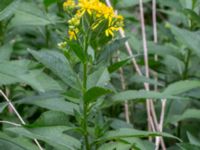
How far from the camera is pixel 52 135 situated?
4.98ft

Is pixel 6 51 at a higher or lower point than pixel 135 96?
higher

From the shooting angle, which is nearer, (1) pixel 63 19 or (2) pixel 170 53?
(1) pixel 63 19

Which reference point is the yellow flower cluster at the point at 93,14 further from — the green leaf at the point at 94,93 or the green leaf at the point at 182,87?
the green leaf at the point at 182,87

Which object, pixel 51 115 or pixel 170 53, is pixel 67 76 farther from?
pixel 170 53

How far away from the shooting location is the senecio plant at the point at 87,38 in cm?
149

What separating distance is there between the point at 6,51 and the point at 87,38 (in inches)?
21.7

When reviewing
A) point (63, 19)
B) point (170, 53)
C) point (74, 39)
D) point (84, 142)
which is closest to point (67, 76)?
point (74, 39)

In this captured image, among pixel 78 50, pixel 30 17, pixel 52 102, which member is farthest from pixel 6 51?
pixel 78 50

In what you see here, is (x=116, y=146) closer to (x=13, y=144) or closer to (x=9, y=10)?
(x=13, y=144)

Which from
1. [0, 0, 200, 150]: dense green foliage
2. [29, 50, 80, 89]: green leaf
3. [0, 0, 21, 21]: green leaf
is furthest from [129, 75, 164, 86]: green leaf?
[0, 0, 21, 21]: green leaf

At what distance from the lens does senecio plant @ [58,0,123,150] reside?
149 centimetres

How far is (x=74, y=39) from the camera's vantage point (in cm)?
158

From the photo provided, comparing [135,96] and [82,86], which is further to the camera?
[135,96]

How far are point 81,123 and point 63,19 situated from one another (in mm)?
591
